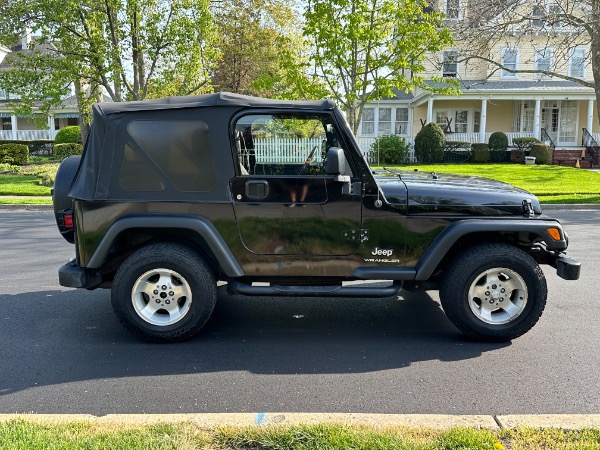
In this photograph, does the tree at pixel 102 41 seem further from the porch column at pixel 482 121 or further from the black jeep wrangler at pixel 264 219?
the porch column at pixel 482 121

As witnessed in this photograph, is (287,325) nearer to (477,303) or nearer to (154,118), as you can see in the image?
(477,303)

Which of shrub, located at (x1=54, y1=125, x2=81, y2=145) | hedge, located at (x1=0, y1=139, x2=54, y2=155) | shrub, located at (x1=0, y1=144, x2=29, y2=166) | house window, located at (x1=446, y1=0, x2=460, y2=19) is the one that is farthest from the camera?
hedge, located at (x1=0, y1=139, x2=54, y2=155)

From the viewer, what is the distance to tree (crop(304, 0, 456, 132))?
14.3m

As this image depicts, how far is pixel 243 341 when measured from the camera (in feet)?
15.3

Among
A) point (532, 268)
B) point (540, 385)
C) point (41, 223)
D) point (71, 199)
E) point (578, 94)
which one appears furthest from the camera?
point (578, 94)

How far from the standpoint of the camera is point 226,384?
381cm

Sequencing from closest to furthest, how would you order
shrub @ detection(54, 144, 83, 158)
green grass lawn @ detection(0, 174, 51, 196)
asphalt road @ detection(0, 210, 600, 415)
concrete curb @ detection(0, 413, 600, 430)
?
concrete curb @ detection(0, 413, 600, 430)
asphalt road @ detection(0, 210, 600, 415)
green grass lawn @ detection(0, 174, 51, 196)
shrub @ detection(54, 144, 83, 158)

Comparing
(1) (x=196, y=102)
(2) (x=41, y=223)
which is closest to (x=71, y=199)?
(1) (x=196, y=102)

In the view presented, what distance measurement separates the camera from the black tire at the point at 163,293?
14.7ft

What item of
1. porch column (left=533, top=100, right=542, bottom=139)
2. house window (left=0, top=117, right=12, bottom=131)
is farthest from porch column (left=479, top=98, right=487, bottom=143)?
house window (left=0, top=117, right=12, bottom=131)

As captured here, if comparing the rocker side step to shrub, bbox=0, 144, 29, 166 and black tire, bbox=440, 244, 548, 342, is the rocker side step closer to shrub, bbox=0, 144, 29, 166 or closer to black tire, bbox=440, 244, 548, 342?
black tire, bbox=440, 244, 548, 342

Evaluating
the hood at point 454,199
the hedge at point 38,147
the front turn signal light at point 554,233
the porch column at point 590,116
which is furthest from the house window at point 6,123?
the front turn signal light at point 554,233

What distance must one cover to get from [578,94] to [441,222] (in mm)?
29339

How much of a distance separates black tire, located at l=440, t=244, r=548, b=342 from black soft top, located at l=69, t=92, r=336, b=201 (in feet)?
6.01
